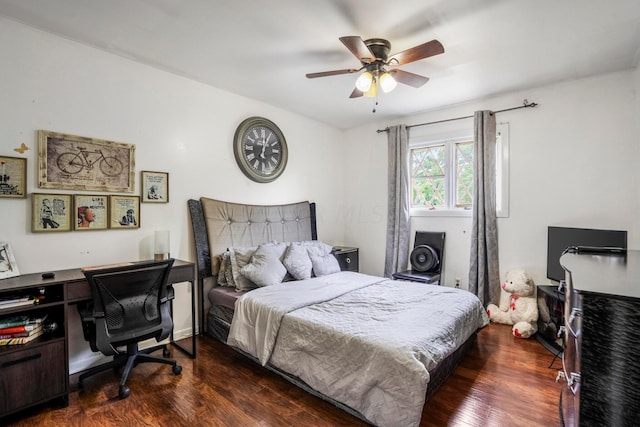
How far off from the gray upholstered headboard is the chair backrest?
2.65ft

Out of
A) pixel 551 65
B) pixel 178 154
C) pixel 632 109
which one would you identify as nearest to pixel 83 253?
pixel 178 154

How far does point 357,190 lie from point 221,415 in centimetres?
368

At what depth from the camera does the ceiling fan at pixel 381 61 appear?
84.4 inches

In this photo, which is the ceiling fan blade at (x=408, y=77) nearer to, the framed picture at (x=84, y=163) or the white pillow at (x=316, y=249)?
the white pillow at (x=316, y=249)

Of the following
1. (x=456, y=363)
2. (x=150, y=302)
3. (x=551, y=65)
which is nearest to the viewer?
(x=150, y=302)

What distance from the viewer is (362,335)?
1.89 m

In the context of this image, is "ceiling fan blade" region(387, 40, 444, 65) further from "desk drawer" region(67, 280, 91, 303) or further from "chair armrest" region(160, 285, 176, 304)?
"desk drawer" region(67, 280, 91, 303)

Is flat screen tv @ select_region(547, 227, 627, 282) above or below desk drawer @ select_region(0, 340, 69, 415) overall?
above

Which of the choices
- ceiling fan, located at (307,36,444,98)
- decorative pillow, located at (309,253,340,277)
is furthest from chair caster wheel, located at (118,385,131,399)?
ceiling fan, located at (307,36,444,98)

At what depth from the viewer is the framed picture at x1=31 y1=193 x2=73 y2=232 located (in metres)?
2.27

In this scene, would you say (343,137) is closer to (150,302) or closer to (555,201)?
(555,201)

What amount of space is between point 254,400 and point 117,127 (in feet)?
8.15

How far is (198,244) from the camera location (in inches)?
Answer: 123

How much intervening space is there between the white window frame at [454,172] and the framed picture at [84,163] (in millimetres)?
3523
